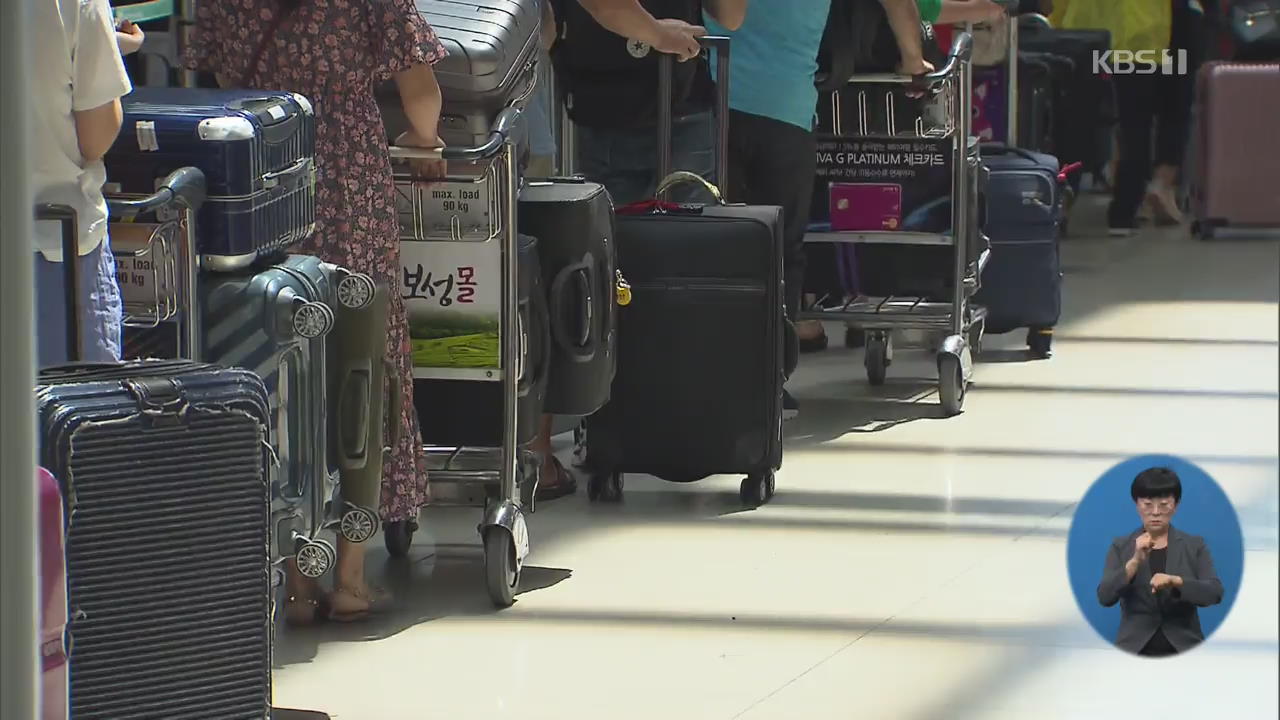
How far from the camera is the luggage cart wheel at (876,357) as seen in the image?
22.4 feet

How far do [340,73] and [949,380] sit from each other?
2.98 meters

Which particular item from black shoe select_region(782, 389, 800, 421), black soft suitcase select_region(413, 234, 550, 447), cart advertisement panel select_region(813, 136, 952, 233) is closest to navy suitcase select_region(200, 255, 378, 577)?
black soft suitcase select_region(413, 234, 550, 447)

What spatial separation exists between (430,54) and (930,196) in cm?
313

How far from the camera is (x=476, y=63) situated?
4035 mm

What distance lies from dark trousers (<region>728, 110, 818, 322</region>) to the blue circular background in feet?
14.6

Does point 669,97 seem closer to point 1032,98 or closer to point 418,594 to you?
point 418,594

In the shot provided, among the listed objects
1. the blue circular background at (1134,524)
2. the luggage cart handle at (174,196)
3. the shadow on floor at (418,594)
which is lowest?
the shadow on floor at (418,594)

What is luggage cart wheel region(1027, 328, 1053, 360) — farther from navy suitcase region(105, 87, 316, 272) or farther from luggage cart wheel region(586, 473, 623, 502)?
navy suitcase region(105, 87, 316, 272)

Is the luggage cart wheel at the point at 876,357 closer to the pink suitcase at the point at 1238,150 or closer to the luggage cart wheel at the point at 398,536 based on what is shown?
the luggage cart wheel at the point at 398,536

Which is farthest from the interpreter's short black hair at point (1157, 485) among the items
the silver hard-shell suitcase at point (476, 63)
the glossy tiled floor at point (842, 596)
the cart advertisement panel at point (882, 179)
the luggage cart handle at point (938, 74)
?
the cart advertisement panel at point (882, 179)

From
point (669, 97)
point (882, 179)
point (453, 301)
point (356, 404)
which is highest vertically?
point (669, 97)

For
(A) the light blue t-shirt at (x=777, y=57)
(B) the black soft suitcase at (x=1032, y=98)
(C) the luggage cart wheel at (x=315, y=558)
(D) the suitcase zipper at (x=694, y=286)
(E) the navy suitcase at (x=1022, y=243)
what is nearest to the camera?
(C) the luggage cart wheel at (x=315, y=558)

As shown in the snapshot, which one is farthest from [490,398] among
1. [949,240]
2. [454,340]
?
[949,240]

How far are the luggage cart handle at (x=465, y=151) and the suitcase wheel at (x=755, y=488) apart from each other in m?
1.35
